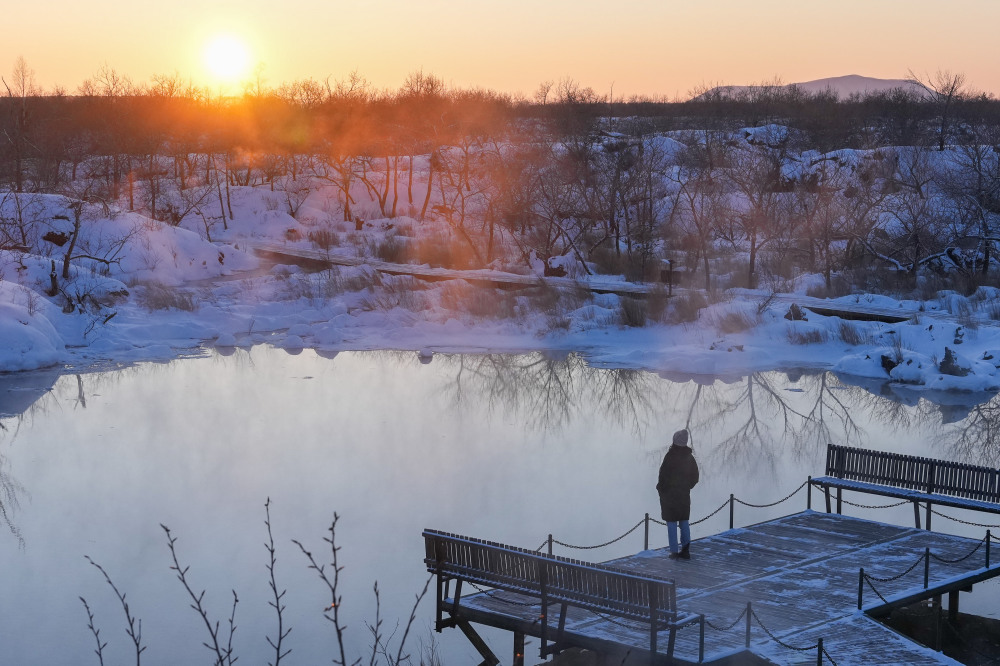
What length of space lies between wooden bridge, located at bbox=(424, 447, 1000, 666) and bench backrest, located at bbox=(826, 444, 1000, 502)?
108 cm

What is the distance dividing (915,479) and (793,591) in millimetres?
4150

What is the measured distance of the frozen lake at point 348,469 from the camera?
1183 cm

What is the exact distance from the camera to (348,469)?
1717 centimetres

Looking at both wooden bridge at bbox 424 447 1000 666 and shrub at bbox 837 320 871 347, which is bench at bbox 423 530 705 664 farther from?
shrub at bbox 837 320 871 347

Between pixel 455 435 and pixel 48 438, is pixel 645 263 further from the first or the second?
pixel 48 438

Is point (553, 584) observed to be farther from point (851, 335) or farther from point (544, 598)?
point (851, 335)

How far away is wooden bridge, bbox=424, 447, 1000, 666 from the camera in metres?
9.41

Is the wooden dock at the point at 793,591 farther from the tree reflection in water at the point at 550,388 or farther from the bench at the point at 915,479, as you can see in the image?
the tree reflection in water at the point at 550,388

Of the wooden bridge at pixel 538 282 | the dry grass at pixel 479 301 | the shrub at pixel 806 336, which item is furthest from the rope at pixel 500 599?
the dry grass at pixel 479 301

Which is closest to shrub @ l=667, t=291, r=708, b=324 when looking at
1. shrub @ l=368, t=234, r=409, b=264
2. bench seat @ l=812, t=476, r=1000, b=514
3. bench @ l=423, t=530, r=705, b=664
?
shrub @ l=368, t=234, r=409, b=264

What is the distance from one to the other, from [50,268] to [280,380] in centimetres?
1444

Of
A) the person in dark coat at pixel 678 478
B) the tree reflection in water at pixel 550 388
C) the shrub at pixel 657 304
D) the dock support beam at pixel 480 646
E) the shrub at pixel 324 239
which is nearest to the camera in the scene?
the dock support beam at pixel 480 646

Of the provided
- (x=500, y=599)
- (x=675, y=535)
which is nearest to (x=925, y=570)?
(x=675, y=535)

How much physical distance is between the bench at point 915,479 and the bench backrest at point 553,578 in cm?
578
